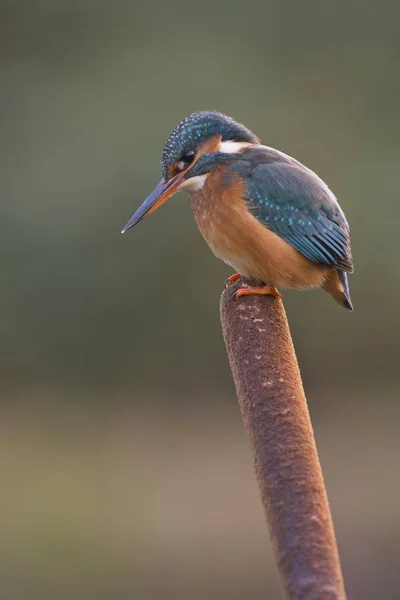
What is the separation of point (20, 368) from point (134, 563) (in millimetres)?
1363

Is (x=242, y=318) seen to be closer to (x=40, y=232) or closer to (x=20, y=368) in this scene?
(x=40, y=232)

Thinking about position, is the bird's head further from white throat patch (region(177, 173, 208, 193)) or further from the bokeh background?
the bokeh background

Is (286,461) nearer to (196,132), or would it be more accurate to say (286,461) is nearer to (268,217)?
(196,132)

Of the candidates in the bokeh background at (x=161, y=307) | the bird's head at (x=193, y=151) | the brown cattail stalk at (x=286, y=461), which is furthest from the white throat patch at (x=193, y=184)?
the bokeh background at (x=161, y=307)

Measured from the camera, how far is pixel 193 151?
2.02 m

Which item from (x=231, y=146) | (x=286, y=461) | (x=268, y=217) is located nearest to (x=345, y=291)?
(x=268, y=217)

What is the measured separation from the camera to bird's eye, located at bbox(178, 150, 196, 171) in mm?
2004

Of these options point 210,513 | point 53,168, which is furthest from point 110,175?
point 210,513

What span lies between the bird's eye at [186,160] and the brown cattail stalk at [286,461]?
2.17ft

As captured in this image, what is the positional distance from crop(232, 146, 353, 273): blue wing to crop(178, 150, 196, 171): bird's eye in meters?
0.18

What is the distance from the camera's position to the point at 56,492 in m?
5.32

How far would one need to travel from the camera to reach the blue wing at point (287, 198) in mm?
2201

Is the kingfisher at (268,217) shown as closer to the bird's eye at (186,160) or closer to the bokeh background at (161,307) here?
the bird's eye at (186,160)

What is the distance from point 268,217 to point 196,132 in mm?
294
